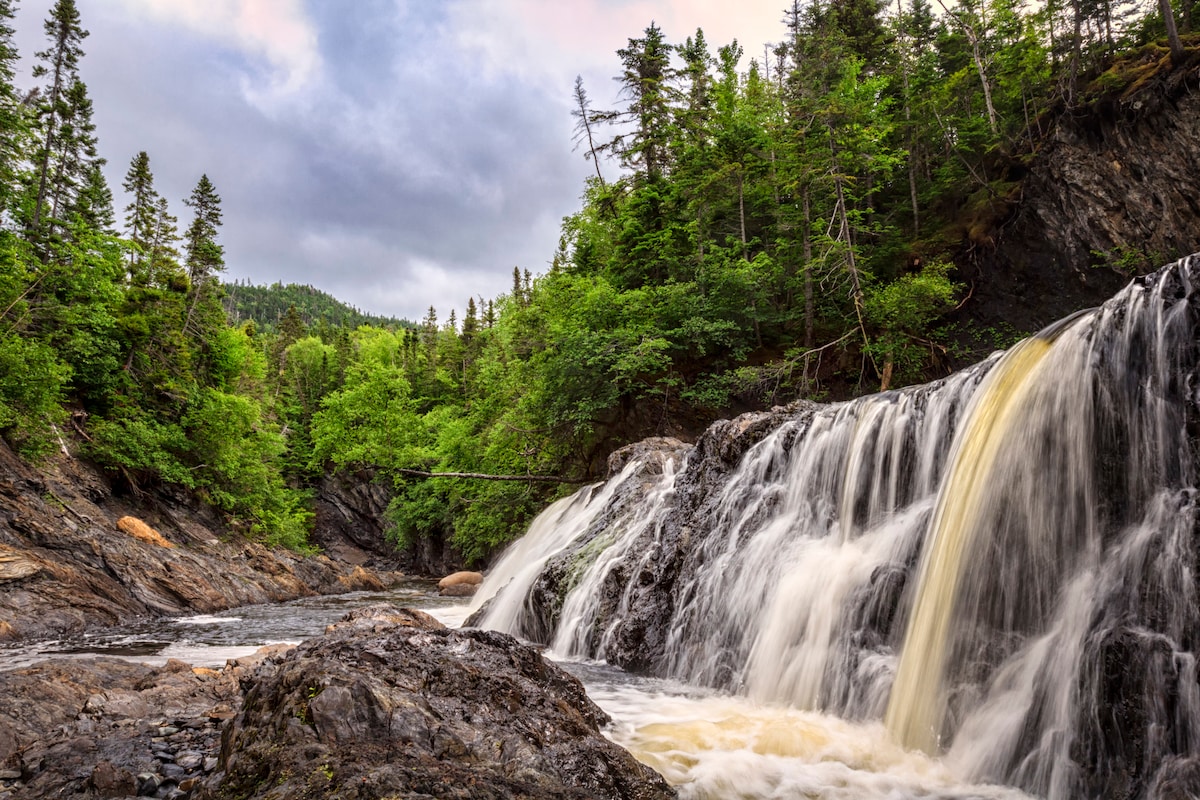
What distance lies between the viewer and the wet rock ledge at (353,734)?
2.65 m

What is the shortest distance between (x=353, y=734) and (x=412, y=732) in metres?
0.28

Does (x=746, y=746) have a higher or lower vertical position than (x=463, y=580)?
higher

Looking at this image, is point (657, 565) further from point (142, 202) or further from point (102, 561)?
point (142, 202)

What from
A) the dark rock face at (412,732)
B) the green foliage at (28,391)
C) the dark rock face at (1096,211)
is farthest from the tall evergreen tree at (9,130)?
the dark rock face at (1096,211)

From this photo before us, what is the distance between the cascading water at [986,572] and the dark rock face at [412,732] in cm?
257

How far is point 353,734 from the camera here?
299 centimetres

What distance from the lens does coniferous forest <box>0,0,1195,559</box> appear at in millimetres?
16000

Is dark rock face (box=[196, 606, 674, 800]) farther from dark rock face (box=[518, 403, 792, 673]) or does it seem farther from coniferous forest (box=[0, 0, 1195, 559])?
coniferous forest (box=[0, 0, 1195, 559])

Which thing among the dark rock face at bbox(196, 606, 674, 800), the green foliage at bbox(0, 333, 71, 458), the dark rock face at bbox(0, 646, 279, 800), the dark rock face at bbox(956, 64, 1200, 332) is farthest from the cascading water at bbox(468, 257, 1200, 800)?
the green foliage at bbox(0, 333, 71, 458)

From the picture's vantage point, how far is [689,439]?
56.5ft

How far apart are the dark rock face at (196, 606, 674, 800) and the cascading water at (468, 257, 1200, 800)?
8.42ft

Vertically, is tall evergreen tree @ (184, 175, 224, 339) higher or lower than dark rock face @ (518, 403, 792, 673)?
higher

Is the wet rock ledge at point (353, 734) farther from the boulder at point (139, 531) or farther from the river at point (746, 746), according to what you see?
the boulder at point (139, 531)

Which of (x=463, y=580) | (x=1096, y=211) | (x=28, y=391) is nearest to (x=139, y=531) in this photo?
(x=28, y=391)
